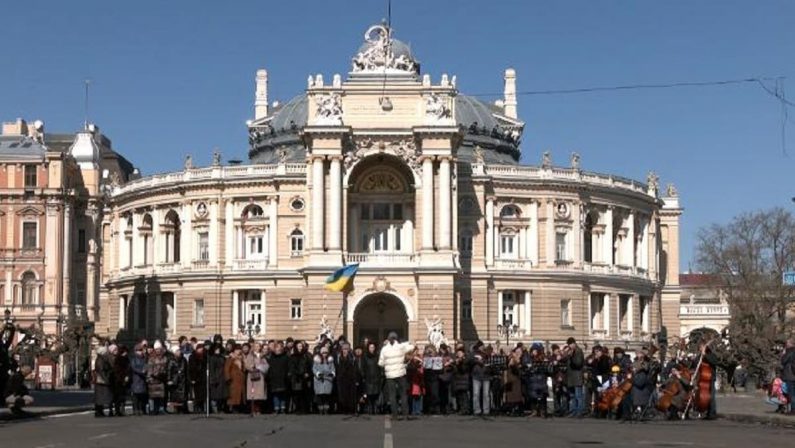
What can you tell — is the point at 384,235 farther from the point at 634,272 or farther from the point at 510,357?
the point at 510,357

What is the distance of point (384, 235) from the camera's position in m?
86.9

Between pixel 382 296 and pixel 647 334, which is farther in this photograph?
pixel 647 334

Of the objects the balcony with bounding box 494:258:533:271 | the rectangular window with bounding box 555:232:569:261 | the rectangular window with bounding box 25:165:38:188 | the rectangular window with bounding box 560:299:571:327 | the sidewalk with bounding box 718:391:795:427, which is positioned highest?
the rectangular window with bounding box 25:165:38:188

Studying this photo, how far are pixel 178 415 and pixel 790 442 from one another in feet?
55.0

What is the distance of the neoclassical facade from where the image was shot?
82.4 metres

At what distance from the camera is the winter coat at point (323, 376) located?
39.0m

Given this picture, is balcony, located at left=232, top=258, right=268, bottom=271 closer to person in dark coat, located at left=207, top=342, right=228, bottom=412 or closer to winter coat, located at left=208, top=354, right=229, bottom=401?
person in dark coat, located at left=207, top=342, right=228, bottom=412

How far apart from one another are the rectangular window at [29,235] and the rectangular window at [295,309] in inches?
880

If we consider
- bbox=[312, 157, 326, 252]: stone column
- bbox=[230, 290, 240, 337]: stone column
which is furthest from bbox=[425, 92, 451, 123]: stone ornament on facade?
bbox=[230, 290, 240, 337]: stone column

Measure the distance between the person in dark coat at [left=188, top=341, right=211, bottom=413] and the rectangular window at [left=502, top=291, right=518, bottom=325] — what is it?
49.6 meters

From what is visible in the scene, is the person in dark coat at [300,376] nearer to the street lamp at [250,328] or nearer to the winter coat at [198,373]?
the winter coat at [198,373]

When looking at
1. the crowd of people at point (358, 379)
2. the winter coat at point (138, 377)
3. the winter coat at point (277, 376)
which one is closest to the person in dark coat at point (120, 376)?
the crowd of people at point (358, 379)

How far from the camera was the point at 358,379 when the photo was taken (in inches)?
1569

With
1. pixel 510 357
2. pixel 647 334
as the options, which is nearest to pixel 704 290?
pixel 647 334
